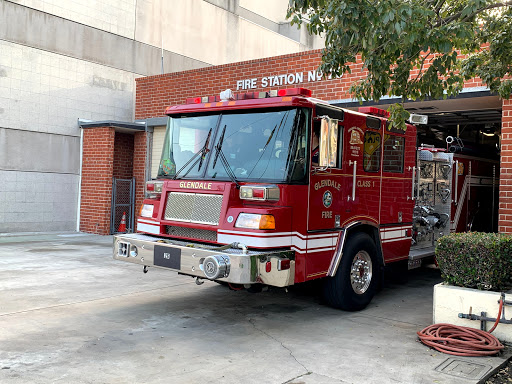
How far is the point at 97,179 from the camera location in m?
15.9

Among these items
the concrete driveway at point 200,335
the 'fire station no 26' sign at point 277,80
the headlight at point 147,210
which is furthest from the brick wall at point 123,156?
the headlight at point 147,210

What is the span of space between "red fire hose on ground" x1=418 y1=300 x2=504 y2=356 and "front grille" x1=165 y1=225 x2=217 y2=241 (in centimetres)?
262

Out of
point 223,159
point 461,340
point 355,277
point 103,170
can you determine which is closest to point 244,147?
point 223,159

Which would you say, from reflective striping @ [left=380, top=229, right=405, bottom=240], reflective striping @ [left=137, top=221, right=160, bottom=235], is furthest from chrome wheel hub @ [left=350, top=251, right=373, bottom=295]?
reflective striping @ [left=137, top=221, right=160, bottom=235]

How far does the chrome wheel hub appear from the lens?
23.0 ft

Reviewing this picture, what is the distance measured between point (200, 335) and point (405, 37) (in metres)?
3.94

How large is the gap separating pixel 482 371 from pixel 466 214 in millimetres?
6459

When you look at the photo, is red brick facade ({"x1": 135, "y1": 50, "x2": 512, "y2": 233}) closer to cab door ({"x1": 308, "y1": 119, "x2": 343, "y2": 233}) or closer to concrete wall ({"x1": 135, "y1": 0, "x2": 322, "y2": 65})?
concrete wall ({"x1": 135, "y1": 0, "x2": 322, "y2": 65})

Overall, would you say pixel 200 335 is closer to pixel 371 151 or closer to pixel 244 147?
pixel 244 147

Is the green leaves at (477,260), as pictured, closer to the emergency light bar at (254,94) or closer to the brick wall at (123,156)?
the emergency light bar at (254,94)

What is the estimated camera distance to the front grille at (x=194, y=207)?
6012mm

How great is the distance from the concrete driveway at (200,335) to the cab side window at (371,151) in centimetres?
203

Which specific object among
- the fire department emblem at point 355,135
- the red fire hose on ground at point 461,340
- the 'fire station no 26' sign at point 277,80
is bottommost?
the red fire hose on ground at point 461,340

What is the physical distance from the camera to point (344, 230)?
6766mm
